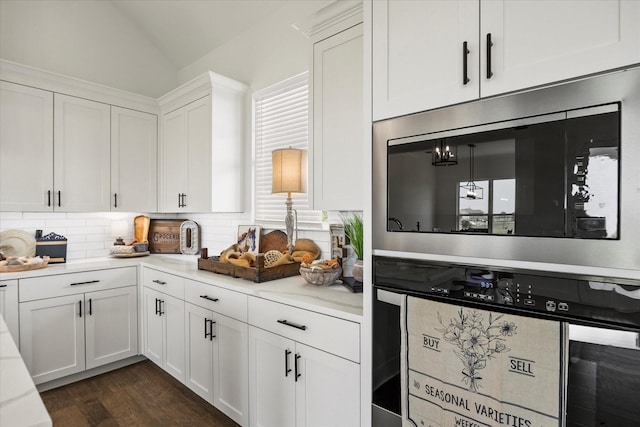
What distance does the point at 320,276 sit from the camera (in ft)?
6.52

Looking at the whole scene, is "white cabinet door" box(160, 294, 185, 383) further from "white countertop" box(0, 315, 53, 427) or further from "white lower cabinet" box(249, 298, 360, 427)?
"white countertop" box(0, 315, 53, 427)

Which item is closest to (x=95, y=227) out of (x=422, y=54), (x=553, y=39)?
(x=422, y=54)

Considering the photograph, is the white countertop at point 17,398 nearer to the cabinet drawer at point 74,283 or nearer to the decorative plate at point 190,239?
the cabinet drawer at point 74,283

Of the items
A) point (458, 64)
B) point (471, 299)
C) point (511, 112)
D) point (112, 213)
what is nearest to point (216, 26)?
point (112, 213)

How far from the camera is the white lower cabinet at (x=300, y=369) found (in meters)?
1.49

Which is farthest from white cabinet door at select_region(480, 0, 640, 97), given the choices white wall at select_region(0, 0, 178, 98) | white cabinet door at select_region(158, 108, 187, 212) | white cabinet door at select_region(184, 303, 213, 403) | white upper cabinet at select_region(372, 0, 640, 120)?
white wall at select_region(0, 0, 178, 98)

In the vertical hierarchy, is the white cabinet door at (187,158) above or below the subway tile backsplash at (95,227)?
above

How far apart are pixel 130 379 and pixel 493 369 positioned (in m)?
2.91

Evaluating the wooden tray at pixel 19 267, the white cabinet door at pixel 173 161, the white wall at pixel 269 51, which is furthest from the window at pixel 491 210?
the wooden tray at pixel 19 267

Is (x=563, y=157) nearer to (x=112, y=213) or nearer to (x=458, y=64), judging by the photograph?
(x=458, y=64)

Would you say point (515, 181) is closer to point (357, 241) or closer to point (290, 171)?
point (357, 241)

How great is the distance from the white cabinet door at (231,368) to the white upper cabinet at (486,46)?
58.3 inches

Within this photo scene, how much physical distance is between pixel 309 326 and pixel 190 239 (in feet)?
7.41

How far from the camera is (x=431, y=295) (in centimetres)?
120
